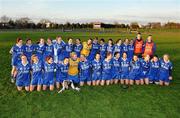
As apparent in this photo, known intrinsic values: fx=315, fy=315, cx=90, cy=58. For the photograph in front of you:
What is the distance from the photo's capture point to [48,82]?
11.7 metres

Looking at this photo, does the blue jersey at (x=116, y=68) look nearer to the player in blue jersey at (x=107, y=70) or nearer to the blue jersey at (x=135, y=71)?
the player in blue jersey at (x=107, y=70)

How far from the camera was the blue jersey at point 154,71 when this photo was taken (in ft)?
42.2

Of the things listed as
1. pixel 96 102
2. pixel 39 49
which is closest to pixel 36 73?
pixel 39 49

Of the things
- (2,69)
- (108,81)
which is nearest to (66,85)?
(108,81)

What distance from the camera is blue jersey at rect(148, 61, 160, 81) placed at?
506 inches

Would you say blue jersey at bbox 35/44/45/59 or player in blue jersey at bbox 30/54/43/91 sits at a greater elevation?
blue jersey at bbox 35/44/45/59

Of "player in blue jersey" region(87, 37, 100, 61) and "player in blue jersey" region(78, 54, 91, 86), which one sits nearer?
"player in blue jersey" region(78, 54, 91, 86)

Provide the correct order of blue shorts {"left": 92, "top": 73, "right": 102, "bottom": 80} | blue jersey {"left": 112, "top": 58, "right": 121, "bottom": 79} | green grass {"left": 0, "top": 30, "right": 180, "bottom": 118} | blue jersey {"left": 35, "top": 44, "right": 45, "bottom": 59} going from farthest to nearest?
blue jersey {"left": 35, "top": 44, "right": 45, "bottom": 59}, blue jersey {"left": 112, "top": 58, "right": 121, "bottom": 79}, blue shorts {"left": 92, "top": 73, "right": 102, "bottom": 80}, green grass {"left": 0, "top": 30, "right": 180, "bottom": 118}

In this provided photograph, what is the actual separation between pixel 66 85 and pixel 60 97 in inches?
41.5

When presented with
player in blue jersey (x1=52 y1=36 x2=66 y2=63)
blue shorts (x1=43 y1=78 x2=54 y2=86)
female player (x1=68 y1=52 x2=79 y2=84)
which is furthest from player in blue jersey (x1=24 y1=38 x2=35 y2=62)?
female player (x1=68 y1=52 x2=79 y2=84)

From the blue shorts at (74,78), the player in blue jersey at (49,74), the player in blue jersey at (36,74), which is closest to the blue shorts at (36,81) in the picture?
the player in blue jersey at (36,74)

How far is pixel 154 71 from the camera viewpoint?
42.3 feet

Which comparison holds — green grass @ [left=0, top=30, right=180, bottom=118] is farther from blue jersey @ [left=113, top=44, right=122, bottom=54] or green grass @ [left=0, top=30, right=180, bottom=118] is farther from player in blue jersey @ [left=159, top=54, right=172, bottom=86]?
blue jersey @ [left=113, top=44, right=122, bottom=54]

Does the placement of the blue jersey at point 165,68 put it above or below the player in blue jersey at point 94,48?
below
